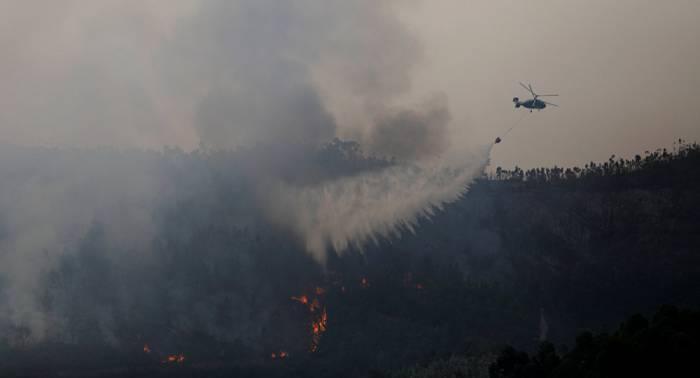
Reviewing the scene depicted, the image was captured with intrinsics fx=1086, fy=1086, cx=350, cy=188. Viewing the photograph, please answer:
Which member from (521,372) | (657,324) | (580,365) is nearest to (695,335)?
(657,324)

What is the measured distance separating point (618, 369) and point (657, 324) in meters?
13.0

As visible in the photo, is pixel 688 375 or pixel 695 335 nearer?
pixel 688 375

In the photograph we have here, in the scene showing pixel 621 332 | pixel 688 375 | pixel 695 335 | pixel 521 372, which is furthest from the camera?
pixel 521 372

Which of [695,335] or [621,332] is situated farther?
[621,332]

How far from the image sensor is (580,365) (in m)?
161

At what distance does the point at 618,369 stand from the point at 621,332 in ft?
54.9

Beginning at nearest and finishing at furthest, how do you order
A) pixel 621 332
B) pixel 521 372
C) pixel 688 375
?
pixel 688 375 < pixel 621 332 < pixel 521 372

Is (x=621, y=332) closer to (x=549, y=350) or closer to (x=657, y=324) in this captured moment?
(x=657, y=324)

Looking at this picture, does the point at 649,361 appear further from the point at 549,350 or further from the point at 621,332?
the point at 549,350

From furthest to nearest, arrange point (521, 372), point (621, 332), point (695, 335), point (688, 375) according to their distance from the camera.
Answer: point (521, 372), point (621, 332), point (695, 335), point (688, 375)

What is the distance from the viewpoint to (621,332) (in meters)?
164

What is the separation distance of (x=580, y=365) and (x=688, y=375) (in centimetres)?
2105

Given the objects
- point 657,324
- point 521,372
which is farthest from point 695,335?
point 521,372

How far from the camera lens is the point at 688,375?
143125 mm
